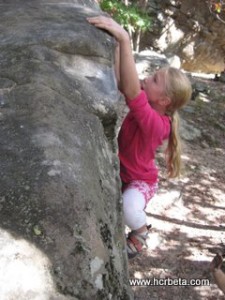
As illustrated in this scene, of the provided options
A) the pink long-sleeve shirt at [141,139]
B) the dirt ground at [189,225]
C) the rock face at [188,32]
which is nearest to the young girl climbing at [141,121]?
the pink long-sleeve shirt at [141,139]

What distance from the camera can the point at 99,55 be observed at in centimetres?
256

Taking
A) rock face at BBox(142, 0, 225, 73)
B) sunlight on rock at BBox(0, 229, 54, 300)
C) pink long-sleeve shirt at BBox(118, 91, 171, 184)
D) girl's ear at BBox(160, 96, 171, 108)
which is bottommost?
rock face at BBox(142, 0, 225, 73)

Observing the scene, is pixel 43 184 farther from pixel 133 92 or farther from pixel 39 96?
pixel 133 92

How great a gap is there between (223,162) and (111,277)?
683 centimetres

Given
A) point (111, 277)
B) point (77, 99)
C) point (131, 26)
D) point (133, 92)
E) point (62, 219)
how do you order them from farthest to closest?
point (131, 26) → point (133, 92) → point (77, 99) → point (111, 277) → point (62, 219)

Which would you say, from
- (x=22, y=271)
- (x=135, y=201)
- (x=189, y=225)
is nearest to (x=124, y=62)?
(x=135, y=201)

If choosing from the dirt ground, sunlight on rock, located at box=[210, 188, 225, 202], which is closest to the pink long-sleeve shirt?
the dirt ground

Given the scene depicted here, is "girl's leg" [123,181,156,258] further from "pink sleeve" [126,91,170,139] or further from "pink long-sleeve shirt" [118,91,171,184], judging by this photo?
"pink sleeve" [126,91,170,139]

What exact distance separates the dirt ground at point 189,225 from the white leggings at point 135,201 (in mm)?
1976

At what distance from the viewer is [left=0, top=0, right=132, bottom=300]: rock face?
1.43 m

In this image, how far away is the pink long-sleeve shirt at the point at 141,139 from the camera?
2506 millimetres

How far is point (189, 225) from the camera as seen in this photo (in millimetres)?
5879

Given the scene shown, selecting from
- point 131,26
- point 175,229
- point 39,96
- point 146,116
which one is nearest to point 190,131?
point 175,229

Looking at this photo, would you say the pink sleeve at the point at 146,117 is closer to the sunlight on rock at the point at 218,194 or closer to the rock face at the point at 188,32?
the sunlight on rock at the point at 218,194
